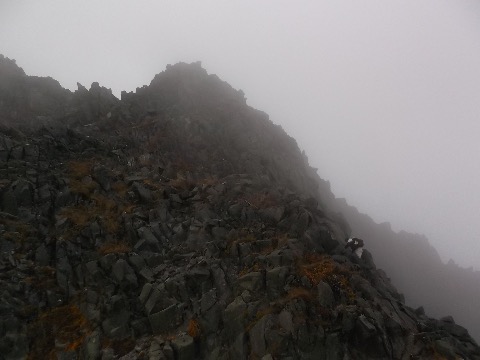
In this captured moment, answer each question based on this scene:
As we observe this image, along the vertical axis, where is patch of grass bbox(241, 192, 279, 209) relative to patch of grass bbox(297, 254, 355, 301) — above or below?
above

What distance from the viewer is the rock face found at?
1828 cm

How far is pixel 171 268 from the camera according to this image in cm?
2264

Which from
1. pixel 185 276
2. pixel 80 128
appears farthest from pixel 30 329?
pixel 80 128

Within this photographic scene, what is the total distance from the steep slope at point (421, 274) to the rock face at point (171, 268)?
1299 inches

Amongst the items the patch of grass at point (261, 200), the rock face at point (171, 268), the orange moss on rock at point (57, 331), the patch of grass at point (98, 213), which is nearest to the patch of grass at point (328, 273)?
the rock face at point (171, 268)

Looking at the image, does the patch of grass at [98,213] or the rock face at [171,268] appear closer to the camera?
the rock face at [171,268]

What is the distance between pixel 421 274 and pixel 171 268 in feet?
175

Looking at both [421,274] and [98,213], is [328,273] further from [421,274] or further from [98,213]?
[421,274]

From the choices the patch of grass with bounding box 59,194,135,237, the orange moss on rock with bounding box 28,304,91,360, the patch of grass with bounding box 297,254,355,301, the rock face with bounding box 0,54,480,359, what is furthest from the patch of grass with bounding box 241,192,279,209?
the orange moss on rock with bounding box 28,304,91,360

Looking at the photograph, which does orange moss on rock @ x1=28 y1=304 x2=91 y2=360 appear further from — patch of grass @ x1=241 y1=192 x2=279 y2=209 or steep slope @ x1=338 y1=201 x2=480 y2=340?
steep slope @ x1=338 y1=201 x2=480 y2=340

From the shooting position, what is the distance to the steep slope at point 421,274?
185 feet

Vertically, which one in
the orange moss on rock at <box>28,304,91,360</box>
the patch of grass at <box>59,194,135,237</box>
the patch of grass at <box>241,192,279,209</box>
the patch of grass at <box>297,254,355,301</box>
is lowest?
the orange moss on rock at <box>28,304,91,360</box>

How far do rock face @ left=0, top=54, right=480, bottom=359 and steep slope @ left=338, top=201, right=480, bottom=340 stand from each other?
3299cm

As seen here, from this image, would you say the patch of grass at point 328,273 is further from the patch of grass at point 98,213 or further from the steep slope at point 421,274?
the steep slope at point 421,274
